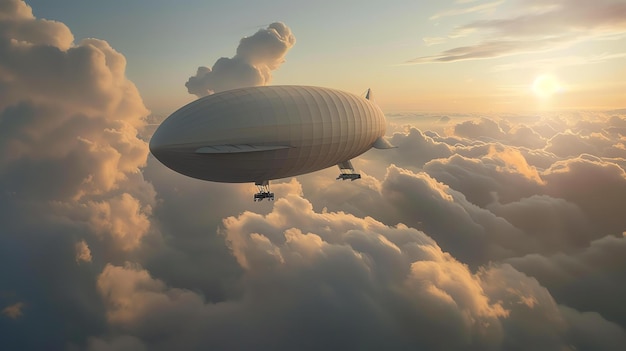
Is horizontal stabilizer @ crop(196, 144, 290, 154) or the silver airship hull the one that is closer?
horizontal stabilizer @ crop(196, 144, 290, 154)

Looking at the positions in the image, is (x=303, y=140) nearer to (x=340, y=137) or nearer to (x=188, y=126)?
(x=340, y=137)

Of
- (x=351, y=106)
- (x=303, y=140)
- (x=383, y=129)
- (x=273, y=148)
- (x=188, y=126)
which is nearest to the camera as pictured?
(x=188, y=126)

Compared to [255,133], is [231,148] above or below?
below

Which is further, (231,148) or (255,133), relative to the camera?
(255,133)

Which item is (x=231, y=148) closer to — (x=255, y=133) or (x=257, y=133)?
(x=255, y=133)

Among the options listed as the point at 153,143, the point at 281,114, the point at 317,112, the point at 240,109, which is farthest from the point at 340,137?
the point at 153,143

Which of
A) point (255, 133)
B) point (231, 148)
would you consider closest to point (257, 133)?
point (255, 133)
